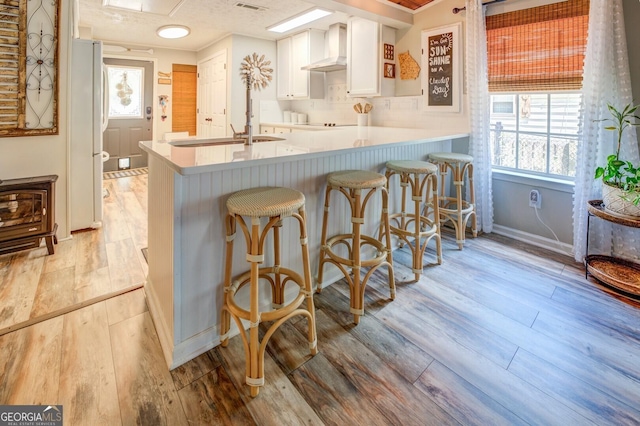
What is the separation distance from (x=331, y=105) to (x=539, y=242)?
317 cm

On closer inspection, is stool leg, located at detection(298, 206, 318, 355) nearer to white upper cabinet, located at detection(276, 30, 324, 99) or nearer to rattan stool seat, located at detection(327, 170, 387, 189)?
rattan stool seat, located at detection(327, 170, 387, 189)

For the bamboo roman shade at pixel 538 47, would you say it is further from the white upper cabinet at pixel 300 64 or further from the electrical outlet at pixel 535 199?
the white upper cabinet at pixel 300 64

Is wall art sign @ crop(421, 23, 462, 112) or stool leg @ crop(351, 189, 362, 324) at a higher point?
wall art sign @ crop(421, 23, 462, 112)

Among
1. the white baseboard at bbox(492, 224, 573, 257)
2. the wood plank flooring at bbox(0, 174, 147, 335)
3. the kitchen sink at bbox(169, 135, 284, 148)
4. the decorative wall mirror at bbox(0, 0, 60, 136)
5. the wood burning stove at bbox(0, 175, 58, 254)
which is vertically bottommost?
the wood plank flooring at bbox(0, 174, 147, 335)

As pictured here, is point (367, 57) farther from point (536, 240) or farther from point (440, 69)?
point (536, 240)

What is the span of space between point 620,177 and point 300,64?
4.01 m

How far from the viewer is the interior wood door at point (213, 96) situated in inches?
216

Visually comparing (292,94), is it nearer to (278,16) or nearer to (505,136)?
(278,16)

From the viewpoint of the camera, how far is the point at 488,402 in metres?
1.36

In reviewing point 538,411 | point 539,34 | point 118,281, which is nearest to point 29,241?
point 118,281

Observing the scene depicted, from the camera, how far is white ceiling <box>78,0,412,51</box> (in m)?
3.46

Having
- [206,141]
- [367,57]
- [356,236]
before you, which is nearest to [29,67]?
[206,141]

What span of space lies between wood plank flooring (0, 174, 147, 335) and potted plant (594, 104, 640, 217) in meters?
3.11

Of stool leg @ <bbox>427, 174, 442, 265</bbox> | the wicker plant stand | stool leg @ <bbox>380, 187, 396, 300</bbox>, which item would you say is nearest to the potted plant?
the wicker plant stand
